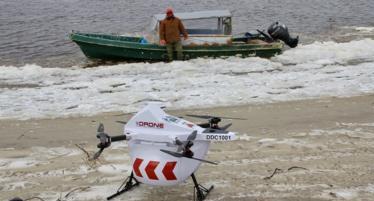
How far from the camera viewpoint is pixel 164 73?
48.4 feet

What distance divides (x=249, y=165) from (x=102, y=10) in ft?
82.0

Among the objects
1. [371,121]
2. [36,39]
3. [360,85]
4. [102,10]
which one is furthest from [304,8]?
[371,121]

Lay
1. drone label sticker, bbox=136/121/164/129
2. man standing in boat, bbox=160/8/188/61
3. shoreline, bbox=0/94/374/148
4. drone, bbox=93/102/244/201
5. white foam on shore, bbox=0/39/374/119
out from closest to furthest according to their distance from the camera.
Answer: drone, bbox=93/102/244/201 → drone label sticker, bbox=136/121/164/129 → shoreline, bbox=0/94/374/148 → white foam on shore, bbox=0/39/374/119 → man standing in boat, bbox=160/8/188/61

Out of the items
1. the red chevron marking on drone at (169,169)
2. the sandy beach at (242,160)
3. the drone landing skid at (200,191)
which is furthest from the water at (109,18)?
the red chevron marking on drone at (169,169)

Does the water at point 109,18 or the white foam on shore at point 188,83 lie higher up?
the water at point 109,18

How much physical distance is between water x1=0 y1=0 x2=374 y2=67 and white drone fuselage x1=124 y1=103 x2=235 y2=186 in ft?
41.0

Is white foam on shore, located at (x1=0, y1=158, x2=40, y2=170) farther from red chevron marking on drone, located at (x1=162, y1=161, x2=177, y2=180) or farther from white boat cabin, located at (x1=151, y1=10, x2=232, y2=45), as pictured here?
white boat cabin, located at (x1=151, y1=10, x2=232, y2=45)

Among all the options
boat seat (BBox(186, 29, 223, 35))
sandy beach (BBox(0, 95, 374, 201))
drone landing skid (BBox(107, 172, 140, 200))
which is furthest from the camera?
boat seat (BBox(186, 29, 223, 35))

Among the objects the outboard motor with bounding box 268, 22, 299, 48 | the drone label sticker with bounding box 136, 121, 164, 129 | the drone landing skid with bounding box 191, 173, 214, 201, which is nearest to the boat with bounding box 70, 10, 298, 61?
the outboard motor with bounding box 268, 22, 299, 48

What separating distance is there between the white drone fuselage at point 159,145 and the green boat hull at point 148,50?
36.9 feet

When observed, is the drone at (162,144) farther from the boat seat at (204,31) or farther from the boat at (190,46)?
the boat seat at (204,31)

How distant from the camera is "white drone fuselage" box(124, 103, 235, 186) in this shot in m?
5.56

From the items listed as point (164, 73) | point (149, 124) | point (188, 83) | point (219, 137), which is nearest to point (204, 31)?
point (164, 73)

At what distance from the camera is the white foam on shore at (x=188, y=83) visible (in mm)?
11305
